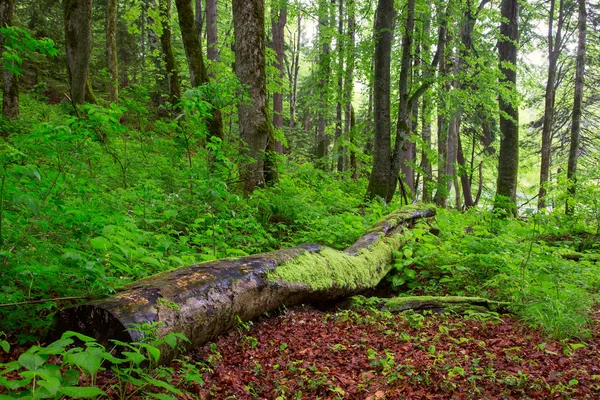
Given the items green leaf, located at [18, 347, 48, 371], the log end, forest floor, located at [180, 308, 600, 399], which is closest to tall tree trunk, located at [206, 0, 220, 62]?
forest floor, located at [180, 308, 600, 399]

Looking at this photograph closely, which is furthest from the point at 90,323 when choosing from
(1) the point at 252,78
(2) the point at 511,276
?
(1) the point at 252,78

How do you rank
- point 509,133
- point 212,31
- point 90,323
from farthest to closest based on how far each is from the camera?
1. point 212,31
2. point 509,133
3. point 90,323

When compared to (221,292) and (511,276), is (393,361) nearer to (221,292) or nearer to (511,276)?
(221,292)

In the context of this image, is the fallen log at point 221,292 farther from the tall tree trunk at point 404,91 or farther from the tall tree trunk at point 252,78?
the tall tree trunk at point 404,91

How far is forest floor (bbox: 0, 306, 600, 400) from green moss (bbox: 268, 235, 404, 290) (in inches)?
15.7

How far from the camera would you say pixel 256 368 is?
2734 mm

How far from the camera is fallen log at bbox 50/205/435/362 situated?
2352 millimetres

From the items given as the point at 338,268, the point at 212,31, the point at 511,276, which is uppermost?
the point at 212,31

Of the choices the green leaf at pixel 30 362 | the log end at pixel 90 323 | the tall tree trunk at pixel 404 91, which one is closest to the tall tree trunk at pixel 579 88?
the tall tree trunk at pixel 404 91

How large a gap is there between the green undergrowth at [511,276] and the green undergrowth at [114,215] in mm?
1212

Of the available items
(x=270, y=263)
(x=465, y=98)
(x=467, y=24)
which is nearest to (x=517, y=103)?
(x=465, y=98)

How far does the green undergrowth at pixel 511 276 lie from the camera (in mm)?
3870

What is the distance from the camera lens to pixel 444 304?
15.1 ft

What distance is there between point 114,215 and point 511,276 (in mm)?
4835
